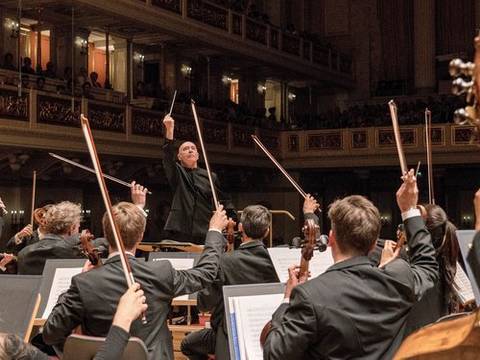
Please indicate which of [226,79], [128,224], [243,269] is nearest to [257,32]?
[226,79]

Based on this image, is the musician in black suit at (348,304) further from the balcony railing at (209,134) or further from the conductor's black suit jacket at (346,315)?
the balcony railing at (209,134)

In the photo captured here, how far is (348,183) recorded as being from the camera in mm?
24406

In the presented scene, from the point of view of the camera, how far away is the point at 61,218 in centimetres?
570

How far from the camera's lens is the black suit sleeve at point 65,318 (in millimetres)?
3500

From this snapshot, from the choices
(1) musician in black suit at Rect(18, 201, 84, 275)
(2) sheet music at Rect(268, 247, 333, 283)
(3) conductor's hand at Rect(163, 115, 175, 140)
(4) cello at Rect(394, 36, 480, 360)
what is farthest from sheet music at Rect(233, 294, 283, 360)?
(3) conductor's hand at Rect(163, 115, 175, 140)

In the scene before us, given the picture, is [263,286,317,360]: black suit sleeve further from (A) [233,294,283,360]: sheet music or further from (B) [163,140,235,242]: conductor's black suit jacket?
(B) [163,140,235,242]: conductor's black suit jacket

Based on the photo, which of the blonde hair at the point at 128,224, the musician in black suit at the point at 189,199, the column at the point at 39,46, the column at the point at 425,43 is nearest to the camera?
the blonde hair at the point at 128,224

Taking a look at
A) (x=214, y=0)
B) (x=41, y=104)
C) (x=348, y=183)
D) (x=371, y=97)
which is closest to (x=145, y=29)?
(x=214, y=0)

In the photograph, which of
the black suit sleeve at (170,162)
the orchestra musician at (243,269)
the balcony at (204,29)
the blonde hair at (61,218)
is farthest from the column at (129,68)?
the orchestra musician at (243,269)

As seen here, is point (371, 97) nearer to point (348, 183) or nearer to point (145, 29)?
point (348, 183)

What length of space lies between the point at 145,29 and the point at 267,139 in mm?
5232

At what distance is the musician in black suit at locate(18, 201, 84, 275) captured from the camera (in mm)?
5668

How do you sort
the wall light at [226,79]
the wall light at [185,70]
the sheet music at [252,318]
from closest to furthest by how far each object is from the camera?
the sheet music at [252,318] → the wall light at [185,70] → the wall light at [226,79]

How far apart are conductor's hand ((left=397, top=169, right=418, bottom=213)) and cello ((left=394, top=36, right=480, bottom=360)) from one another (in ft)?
7.85
